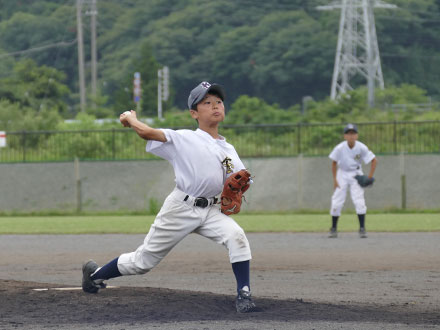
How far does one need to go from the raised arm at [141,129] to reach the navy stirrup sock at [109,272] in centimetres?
132

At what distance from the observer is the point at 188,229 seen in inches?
266

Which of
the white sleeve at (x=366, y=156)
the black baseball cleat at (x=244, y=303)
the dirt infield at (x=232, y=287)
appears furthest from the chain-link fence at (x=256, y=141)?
the black baseball cleat at (x=244, y=303)

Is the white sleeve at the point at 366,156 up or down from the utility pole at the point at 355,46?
down

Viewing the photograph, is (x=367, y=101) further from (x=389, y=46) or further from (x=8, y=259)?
(x=8, y=259)

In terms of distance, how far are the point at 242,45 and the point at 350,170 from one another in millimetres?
60261

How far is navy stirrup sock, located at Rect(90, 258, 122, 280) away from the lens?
23.6 ft

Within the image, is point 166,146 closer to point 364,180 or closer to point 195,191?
point 195,191

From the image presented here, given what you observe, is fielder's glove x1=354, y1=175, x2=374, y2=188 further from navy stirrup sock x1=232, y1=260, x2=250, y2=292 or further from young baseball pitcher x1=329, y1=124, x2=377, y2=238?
navy stirrup sock x1=232, y1=260, x2=250, y2=292

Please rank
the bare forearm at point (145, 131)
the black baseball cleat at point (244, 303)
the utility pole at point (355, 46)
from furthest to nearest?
1. the utility pole at point (355, 46)
2. the black baseball cleat at point (244, 303)
3. the bare forearm at point (145, 131)

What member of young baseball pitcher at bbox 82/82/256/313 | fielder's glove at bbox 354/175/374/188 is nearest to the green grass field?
fielder's glove at bbox 354/175/374/188

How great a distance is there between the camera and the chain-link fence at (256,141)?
23.5m

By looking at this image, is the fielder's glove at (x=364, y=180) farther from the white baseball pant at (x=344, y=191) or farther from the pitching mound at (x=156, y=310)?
the pitching mound at (x=156, y=310)

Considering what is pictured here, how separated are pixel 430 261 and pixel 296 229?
5.82m

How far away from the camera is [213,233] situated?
677 cm
